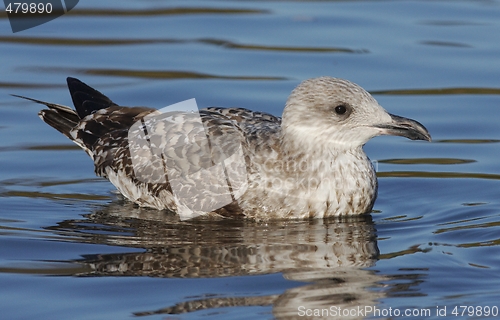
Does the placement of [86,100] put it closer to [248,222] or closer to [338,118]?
[248,222]

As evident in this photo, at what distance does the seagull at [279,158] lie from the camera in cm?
830

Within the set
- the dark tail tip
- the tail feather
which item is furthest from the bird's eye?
the tail feather

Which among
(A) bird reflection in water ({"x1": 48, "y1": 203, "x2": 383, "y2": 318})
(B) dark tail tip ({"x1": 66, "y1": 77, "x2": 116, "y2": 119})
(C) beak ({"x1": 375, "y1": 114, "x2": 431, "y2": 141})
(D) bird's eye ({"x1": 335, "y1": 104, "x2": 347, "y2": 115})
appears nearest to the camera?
(A) bird reflection in water ({"x1": 48, "y1": 203, "x2": 383, "y2": 318})

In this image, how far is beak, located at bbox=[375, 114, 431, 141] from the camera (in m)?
8.12

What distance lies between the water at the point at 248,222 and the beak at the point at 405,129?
0.67 meters

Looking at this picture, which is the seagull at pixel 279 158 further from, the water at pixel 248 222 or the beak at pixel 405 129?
the water at pixel 248 222

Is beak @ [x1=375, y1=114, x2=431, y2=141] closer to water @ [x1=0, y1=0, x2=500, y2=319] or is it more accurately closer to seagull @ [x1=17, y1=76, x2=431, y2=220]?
seagull @ [x1=17, y1=76, x2=431, y2=220]

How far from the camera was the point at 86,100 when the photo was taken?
9.78 meters

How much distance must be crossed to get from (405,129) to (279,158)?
1016 millimetres

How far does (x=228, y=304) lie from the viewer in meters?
6.45

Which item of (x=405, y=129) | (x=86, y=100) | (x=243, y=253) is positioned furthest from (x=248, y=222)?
(x=86, y=100)

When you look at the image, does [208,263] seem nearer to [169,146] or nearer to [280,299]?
[280,299]

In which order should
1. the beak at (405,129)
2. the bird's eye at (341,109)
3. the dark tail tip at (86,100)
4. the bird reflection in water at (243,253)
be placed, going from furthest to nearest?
the dark tail tip at (86,100) → the bird's eye at (341,109) → the beak at (405,129) → the bird reflection in water at (243,253)

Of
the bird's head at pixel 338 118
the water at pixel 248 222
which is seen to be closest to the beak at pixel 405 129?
the bird's head at pixel 338 118
